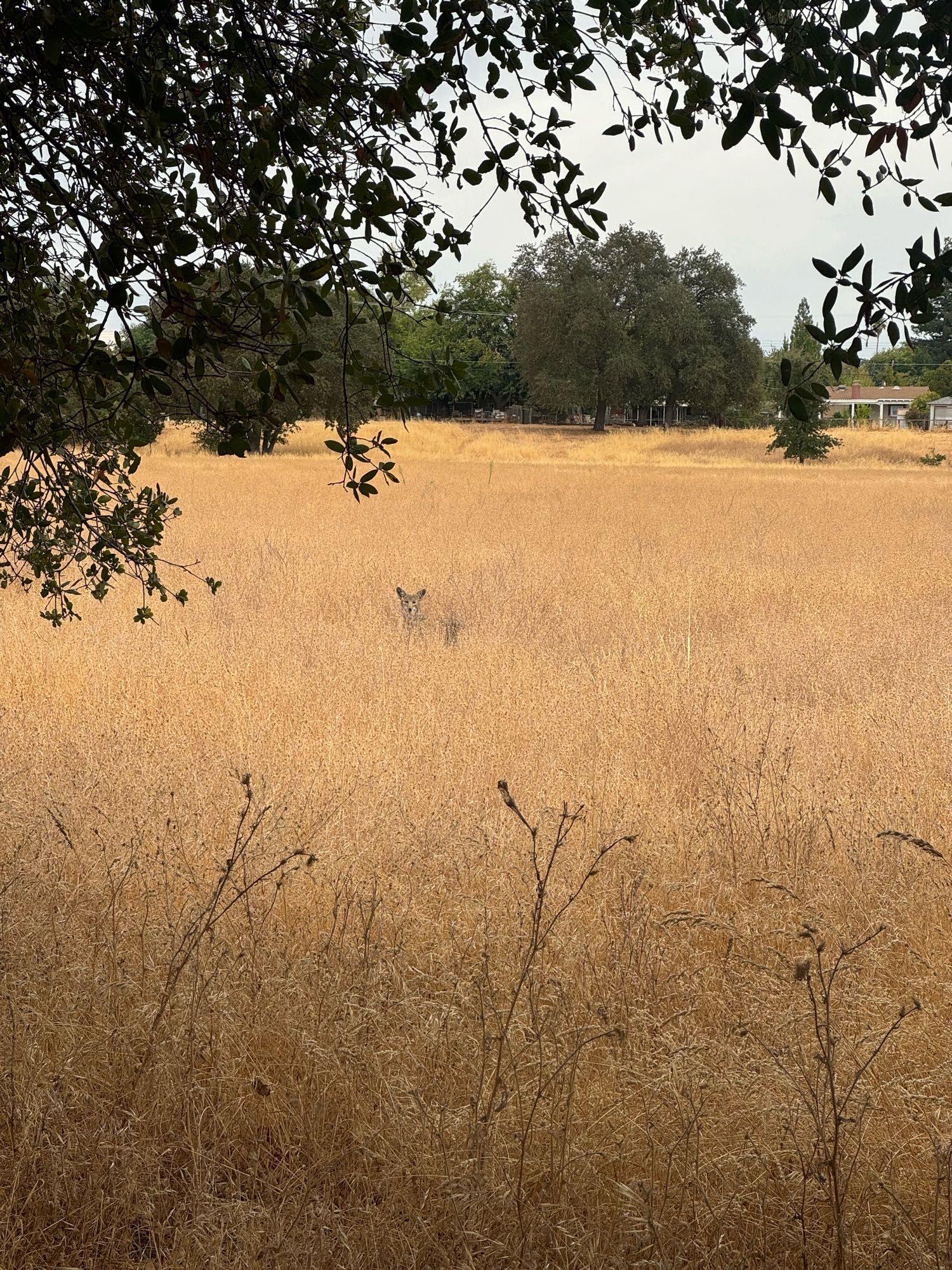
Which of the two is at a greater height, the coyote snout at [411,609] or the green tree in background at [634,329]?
the green tree in background at [634,329]

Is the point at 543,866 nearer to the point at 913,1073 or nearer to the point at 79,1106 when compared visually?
the point at 913,1073

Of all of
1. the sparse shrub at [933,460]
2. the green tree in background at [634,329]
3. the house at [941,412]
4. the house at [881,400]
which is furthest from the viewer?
the house at [881,400]

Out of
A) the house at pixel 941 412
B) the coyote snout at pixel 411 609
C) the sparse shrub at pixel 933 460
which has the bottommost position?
the coyote snout at pixel 411 609

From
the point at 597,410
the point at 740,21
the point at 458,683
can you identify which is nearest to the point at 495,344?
the point at 597,410

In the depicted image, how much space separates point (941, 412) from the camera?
276ft

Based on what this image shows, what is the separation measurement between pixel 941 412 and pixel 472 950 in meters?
90.0

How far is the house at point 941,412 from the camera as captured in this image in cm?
7700

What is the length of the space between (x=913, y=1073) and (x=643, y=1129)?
3.14ft

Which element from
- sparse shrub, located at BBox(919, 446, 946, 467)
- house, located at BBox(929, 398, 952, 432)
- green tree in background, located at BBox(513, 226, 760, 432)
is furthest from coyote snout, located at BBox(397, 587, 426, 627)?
house, located at BBox(929, 398, 952, 432)

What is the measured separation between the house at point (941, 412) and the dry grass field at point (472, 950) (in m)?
74.8

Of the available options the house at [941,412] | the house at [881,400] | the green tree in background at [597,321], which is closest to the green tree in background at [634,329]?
the green tree in background at [597,321]

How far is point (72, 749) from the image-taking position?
6297 millimetres

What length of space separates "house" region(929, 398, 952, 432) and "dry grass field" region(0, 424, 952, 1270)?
74.8 metres

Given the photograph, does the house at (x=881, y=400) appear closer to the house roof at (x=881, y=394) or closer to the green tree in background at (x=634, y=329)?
the house roof at (x=881, y=394)
